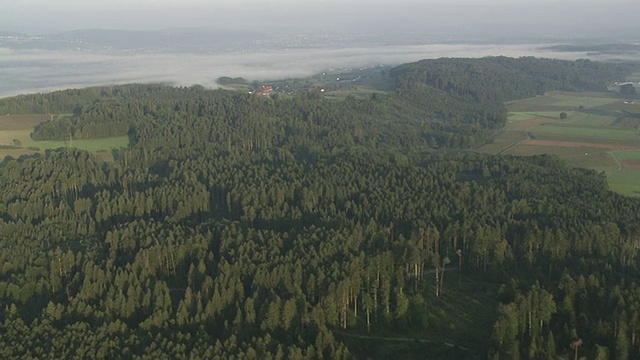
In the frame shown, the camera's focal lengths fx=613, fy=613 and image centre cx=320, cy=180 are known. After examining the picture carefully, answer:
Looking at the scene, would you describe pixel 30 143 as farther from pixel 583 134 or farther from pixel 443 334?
pixel 583 134

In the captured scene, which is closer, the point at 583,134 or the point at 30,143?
the point at 30,143

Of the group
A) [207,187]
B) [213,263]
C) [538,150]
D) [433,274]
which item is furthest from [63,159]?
[538,150]

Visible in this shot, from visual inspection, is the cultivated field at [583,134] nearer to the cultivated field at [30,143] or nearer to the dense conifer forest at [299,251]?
the dense conifer forest at [299,251]

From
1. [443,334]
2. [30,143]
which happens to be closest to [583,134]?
[443,334]

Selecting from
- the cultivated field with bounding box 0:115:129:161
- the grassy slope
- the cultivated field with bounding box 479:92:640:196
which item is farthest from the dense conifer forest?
the cultivated field with bounding box 479:92:640:196

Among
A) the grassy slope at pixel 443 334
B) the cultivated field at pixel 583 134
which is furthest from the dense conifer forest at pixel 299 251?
the cultivated field at pixel 583 134

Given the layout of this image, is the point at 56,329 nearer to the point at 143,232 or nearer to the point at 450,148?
the point at 143,232
